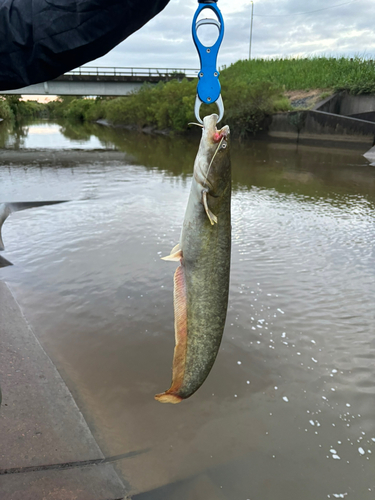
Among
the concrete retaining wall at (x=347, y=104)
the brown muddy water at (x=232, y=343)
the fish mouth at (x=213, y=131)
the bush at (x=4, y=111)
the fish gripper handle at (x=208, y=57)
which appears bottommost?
the brown muddy water at (x=232, y=343)

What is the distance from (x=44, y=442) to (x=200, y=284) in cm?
172

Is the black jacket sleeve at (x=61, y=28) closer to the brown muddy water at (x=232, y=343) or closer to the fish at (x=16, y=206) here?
the brown muddy water at (x=232, y=343)

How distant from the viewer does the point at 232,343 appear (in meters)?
4.30

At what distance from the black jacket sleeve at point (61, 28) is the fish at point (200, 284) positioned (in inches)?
26.8

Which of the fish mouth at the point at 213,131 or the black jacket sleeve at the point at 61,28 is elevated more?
the black jacket sleeve at the point at 61,28

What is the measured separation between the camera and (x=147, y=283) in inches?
220

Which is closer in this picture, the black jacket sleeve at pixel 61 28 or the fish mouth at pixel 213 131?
the black jacket sleeve at pixel 61 28

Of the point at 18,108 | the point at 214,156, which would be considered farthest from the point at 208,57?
the point at 18,108

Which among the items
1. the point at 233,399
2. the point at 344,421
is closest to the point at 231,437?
the point at 233,399

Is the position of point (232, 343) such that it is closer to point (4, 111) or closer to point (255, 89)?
point (255, 89)

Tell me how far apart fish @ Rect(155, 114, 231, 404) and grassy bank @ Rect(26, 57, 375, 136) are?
21.2 metres

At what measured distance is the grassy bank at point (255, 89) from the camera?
81.6 feet

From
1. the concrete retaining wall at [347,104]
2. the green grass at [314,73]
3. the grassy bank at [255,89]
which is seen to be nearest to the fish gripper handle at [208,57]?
the grassy bank at [255,89]

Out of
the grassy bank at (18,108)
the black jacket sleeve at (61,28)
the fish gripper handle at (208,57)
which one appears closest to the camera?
the black jacket sleeve at (61,28)
